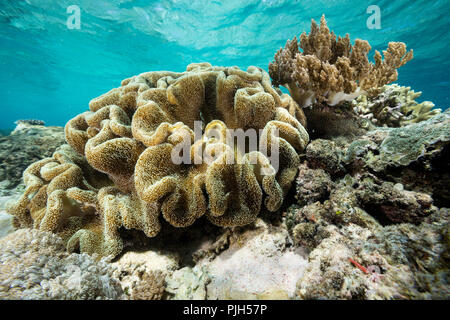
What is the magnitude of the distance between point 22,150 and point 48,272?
5357mm

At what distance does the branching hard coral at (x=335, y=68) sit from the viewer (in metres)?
2.98

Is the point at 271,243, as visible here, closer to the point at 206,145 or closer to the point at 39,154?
the point at 206,145

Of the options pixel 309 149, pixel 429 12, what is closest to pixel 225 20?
pixel 429 12

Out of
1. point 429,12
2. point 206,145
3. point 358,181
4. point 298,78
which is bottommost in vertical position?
point 358,181

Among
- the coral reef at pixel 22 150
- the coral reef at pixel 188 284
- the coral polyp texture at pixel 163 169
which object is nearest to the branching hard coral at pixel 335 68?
the coral polyp texture at pixel 163 169

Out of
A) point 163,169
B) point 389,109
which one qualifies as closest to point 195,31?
point 389,109

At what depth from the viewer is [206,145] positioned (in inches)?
89.2

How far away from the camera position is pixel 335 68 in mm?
2891

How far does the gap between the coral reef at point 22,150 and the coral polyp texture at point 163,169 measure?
3.18 m

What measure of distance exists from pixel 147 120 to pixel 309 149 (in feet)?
7.24

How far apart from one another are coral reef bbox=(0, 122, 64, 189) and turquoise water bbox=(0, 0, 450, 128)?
730 inches

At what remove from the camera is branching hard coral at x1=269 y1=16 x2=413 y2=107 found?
298 centimetres

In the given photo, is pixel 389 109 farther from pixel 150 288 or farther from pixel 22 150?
pixel 22 150
